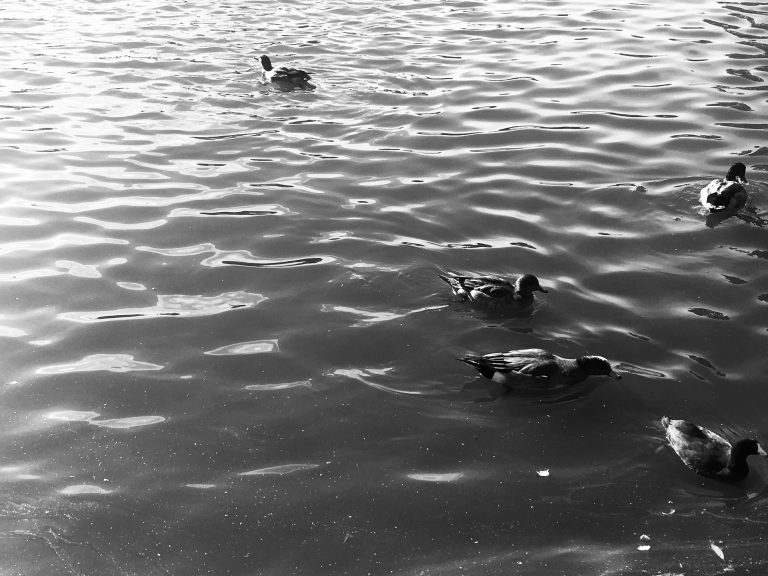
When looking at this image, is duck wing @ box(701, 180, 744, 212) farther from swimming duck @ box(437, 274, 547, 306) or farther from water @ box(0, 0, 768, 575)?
swimming duck @ box(437, 274, 547, 306)

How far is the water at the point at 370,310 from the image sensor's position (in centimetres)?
612

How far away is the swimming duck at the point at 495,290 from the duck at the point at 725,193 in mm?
2916

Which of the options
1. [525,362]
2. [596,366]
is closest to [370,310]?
[525,362]

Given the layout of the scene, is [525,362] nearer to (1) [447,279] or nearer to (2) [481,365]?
(2) [481,365]

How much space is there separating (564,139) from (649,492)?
7457 mm

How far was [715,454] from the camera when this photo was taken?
6461mm

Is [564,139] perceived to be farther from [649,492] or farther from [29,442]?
[29,442]

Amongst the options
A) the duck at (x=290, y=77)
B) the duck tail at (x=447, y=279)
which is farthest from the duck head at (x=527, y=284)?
the duck at (x=290, y=77)

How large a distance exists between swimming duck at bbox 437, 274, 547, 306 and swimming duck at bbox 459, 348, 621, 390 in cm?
96

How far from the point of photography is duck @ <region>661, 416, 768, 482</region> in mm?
6449

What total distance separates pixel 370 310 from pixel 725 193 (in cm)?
467

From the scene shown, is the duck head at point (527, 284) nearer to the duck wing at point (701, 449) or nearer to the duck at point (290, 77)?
the duck wing at point (701, 449)

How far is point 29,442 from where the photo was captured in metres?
6.94

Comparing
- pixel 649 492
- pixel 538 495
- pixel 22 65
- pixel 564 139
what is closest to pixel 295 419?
pixel 538 495
